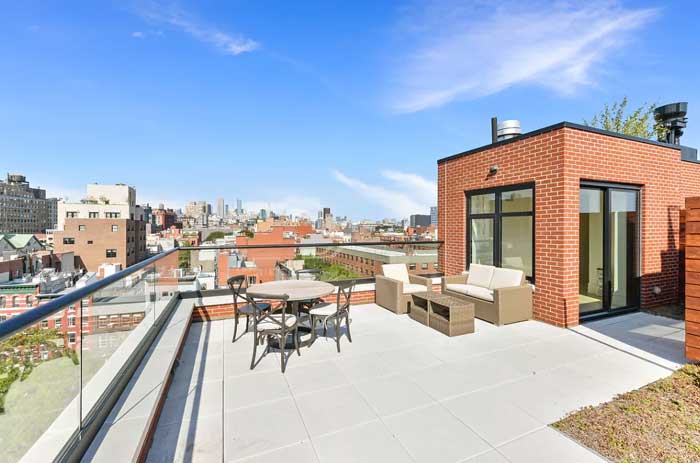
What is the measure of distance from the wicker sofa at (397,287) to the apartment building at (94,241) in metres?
44.3

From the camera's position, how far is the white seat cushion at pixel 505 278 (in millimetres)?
5016

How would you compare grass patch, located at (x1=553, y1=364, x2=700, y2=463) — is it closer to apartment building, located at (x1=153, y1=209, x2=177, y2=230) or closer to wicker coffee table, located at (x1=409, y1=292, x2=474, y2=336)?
wicker coffee table, located at (x1=409, y1=292, x2=474, y2=336)

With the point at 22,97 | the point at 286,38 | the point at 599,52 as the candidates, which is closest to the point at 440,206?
the point at 599,52

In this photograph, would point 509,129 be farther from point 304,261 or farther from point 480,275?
point 304,261

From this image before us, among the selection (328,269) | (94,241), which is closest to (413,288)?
(328,269)

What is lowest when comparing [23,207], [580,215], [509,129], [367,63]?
[580,215]

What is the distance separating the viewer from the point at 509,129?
6.13 m

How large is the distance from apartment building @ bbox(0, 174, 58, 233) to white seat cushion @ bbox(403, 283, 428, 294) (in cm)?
7139

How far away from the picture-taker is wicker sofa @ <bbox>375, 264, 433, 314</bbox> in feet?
17.8

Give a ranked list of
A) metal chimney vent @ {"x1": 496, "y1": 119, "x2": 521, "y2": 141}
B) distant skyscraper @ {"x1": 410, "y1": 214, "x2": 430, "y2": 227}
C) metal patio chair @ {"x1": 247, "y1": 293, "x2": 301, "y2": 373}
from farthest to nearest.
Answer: distant skyscraper @ {"x1": 410, "y1": 214, "x2": 430, "y2": 227}, metal chimney vent @ {"x1": 496, "y1": 119, "x2": 521, "y2": 141}, metal patio chair @ {"x1": 247, "y1": 293, "x2": 301, "y2": 373}

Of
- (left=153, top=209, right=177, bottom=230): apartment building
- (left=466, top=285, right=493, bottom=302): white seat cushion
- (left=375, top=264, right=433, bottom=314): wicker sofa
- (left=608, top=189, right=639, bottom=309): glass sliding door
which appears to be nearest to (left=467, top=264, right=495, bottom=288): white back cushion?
(left=466, top=285, right=493, bottom=302): white seat cushion

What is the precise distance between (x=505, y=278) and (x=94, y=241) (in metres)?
51.1

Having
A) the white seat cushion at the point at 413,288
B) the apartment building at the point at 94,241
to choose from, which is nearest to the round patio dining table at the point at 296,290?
the white seat cushion at the point at 413,288

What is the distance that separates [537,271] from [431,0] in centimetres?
654
